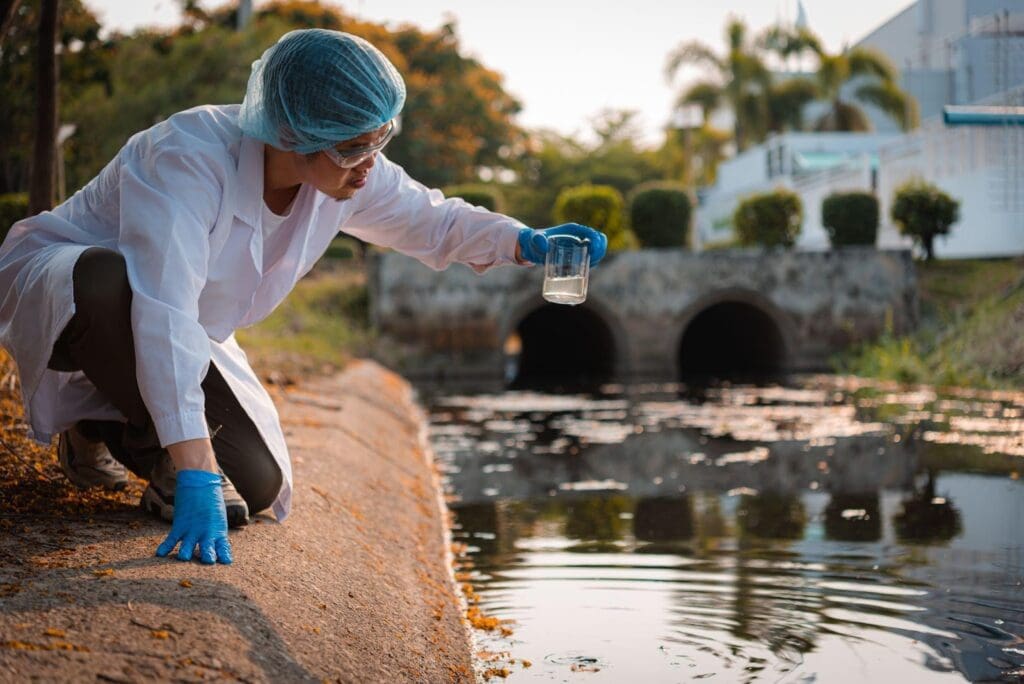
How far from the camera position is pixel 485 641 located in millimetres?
3119

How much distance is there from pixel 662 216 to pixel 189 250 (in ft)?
51.6

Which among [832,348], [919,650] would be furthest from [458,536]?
[832,348]

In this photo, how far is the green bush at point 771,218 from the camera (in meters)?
17.8

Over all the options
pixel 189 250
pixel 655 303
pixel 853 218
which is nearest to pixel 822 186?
pixel 853 218

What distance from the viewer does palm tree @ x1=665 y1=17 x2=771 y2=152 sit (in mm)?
37781

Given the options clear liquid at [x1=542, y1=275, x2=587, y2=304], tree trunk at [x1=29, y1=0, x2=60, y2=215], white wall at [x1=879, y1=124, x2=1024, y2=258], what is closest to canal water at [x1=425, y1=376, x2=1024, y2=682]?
clear liquid at [x1=542, y1=275, x2=587, y2=304]

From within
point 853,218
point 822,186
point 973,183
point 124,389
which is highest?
point 822,186

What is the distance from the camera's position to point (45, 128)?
4.98m

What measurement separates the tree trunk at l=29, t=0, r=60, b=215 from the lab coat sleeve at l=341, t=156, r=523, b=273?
2202 mm

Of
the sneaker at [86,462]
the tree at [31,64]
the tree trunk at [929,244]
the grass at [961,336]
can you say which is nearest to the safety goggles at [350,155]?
the sneaker at [86,462]

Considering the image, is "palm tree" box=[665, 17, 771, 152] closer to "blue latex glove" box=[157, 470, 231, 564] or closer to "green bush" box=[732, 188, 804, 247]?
"green bush" box=[732, 188, 804, 247]

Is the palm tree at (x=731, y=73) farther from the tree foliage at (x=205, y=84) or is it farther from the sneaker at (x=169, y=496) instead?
the sneaker at (x=169, y=496)

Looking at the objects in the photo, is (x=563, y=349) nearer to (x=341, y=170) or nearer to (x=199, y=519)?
(x=341, y=170)

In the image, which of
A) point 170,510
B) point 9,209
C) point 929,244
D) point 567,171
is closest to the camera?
point 170,510
